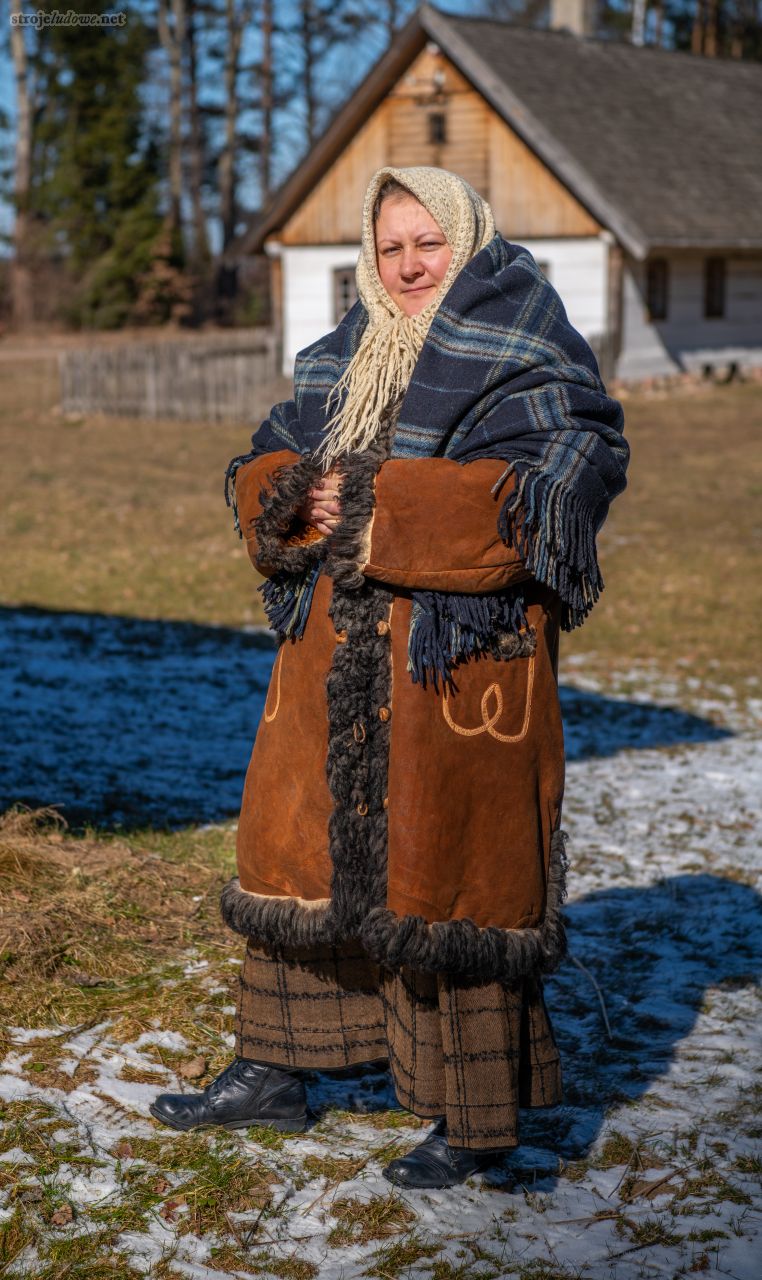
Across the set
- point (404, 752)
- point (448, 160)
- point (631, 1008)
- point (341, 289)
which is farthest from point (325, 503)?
point (341, 289)

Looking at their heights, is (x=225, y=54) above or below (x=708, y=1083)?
above

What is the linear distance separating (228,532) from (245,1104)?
32.4 ft

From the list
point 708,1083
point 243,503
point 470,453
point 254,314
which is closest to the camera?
point 470,453

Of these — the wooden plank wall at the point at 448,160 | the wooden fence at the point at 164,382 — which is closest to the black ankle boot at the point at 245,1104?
the wooden fence at the point at 164,382

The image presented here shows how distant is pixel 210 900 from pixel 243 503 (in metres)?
1.93

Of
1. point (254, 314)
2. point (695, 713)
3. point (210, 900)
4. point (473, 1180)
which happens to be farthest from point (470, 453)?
point (254, 314)

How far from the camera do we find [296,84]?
39406mm

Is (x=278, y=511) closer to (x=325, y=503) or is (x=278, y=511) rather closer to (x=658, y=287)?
(x=325, y=503)

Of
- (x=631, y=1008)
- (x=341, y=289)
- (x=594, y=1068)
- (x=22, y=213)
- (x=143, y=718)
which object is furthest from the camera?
(x=22, y=213)

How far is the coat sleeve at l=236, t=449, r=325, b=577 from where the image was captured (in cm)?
285

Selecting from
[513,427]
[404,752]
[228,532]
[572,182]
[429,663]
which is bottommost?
[228,532]

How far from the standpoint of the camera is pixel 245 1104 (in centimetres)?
317

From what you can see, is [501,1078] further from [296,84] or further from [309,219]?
[296,84]

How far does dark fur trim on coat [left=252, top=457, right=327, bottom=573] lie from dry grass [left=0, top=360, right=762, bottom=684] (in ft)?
19.0
